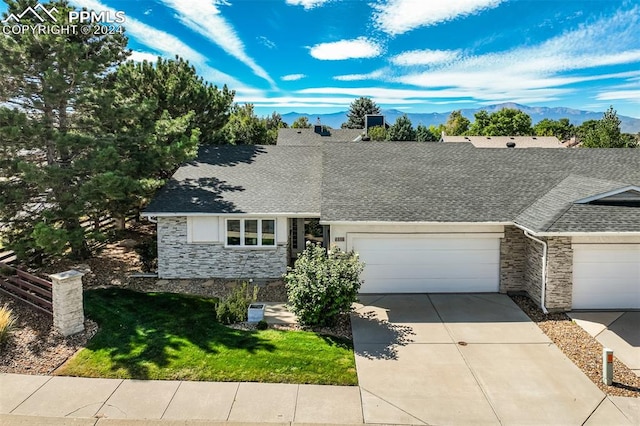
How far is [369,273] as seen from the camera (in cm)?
1277

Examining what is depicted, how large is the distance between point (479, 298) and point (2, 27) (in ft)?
56.4

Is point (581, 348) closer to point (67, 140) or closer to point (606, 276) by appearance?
point (606, 276)

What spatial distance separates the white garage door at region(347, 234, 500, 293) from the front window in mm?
3084

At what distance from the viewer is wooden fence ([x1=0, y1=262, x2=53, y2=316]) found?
10.5m

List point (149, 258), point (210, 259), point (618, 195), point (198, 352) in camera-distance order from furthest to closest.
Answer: point (149, 258) < point (210, 259) < point (618, 195) < point (198, 352)

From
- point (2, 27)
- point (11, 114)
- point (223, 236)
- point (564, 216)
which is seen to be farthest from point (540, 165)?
point (2, 27)

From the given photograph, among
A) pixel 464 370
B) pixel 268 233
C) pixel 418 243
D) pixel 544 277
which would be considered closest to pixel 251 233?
pixel 268 233

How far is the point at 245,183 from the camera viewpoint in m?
15.9

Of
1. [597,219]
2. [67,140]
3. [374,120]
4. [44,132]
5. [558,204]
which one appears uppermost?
[374,120]

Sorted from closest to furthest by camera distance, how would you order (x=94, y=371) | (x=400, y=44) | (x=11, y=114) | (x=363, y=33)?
(x=94, y=371)
(x=11, y=114)
(x=363, y=33)
(x=400, y=44)

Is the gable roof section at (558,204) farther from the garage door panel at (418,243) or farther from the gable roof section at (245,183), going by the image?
the gable roof section at (245,183)

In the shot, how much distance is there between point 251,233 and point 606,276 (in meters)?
10.7

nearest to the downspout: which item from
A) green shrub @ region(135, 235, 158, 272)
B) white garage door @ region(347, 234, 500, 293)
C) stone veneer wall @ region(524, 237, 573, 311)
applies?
stone veneer wall @ region(524, 237, 573, 311)

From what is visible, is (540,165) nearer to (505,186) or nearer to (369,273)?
(505,186)
